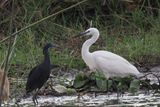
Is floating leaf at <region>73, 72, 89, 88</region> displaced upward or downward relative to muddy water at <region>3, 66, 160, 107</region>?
upward

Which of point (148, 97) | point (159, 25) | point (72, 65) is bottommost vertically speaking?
point (148, 97)

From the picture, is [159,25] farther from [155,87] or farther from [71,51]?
[155,87]

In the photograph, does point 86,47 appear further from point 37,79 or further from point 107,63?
point 37,79

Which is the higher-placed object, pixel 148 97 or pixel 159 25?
pixel 159 25

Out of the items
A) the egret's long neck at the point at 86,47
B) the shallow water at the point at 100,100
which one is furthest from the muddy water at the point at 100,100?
the egret's long neck at the point at 86,47

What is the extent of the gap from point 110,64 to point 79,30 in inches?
95.1

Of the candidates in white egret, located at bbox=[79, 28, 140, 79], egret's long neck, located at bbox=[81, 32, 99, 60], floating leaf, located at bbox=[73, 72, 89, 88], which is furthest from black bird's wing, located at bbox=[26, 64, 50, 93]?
egret's long neck, located at bbox=[81, 32, 99, 60]

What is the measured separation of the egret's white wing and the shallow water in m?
1.69

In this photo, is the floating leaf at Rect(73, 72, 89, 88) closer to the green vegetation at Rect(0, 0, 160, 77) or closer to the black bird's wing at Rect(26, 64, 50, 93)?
the black bird's wing at Rect(26, 64, 50, 93)

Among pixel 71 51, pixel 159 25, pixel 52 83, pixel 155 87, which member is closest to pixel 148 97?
pixel 155 87

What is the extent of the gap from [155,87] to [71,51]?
3.21 metres

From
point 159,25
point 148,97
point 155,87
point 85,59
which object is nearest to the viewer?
point 148,97

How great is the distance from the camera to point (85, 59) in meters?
12.0

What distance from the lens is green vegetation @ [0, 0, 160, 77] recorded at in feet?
41.9
